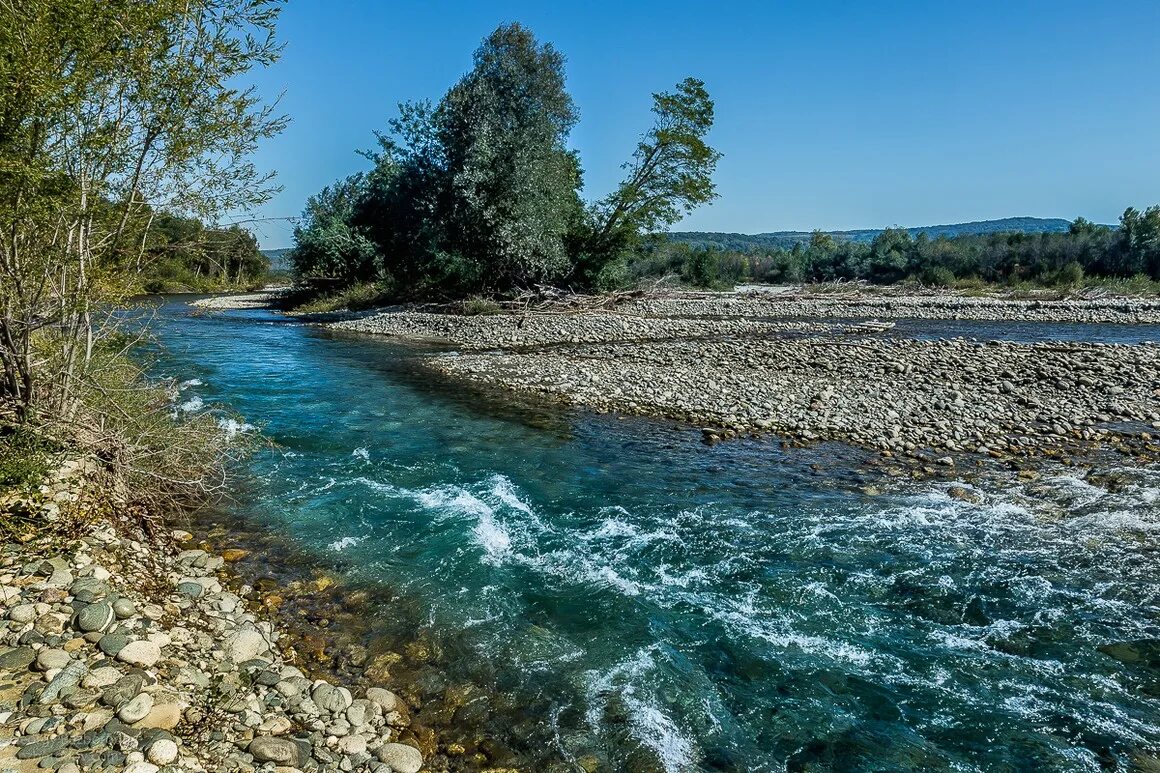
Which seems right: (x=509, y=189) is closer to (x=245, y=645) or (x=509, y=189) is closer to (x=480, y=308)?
(x=480, y=308)

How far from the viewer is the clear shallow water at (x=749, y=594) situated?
4.37 metres

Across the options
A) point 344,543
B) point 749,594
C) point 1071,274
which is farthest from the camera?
point 1071,274

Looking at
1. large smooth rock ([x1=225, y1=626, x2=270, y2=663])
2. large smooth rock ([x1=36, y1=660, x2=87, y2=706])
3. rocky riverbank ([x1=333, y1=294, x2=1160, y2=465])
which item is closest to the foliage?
rocky riverbank ([x1=333, y1=294, x2=1160, y2=465])

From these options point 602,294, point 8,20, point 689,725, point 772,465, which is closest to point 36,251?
point 8,20

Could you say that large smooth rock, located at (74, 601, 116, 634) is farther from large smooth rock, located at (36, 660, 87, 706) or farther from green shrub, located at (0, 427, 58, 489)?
green shrub, located at (0, 427, 58, 489)

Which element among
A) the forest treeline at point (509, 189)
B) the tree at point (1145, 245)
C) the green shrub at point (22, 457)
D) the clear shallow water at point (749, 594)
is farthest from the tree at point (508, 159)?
the tree at point (1145, 245)

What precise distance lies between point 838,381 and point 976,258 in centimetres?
4920

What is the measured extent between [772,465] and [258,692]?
24.7 feet

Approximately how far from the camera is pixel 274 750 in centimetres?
374

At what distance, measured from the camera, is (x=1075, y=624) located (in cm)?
553

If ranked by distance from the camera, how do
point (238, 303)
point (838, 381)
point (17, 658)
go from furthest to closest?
point (238, 303), point (838, 381), point (17, 658)

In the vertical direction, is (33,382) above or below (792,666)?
above

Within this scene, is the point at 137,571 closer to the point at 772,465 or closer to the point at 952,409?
the point at 772,465

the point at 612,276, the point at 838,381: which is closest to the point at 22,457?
the point at 838,381
